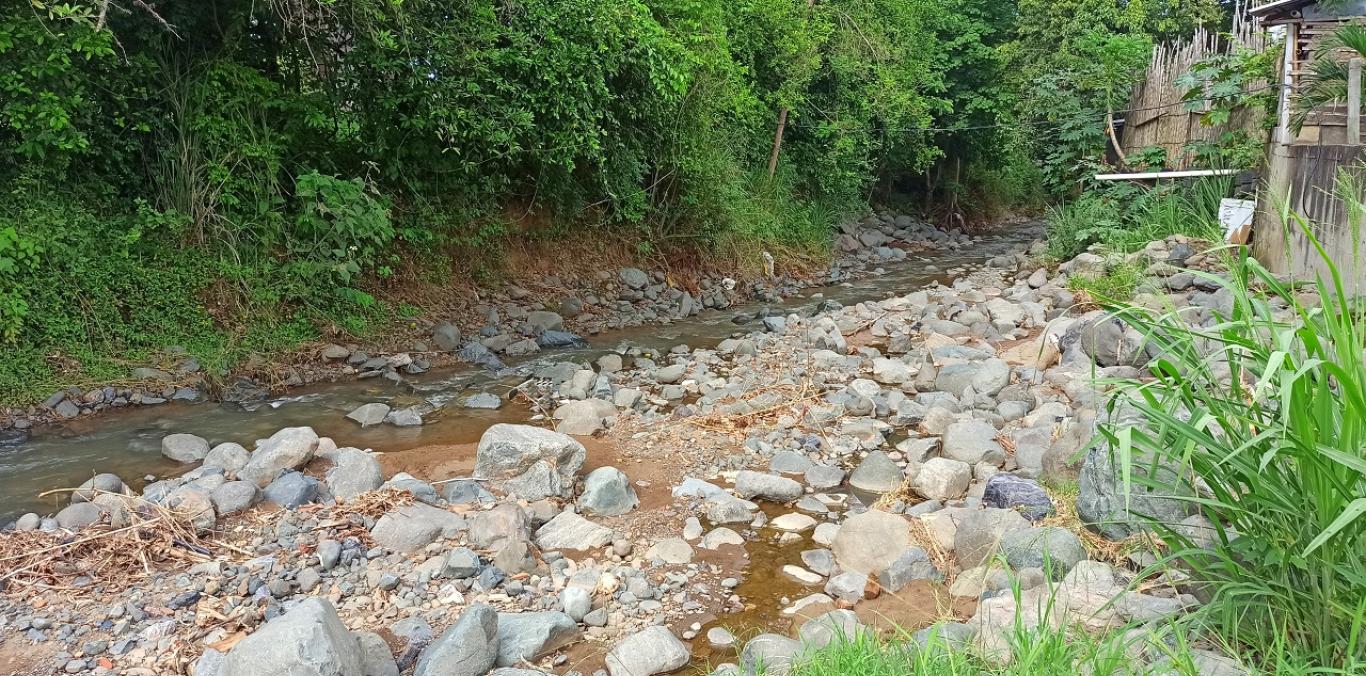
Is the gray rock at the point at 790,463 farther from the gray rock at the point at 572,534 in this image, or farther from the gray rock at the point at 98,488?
the gray rock at the point at 98,488

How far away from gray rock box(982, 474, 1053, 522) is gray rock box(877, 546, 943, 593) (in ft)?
1.76

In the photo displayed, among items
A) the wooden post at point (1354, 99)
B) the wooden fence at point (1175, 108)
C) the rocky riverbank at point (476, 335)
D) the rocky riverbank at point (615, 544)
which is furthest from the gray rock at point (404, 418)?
the wooden fence at point (1175, 108)

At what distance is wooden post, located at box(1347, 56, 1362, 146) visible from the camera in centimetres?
649

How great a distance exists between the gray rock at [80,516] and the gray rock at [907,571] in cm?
353

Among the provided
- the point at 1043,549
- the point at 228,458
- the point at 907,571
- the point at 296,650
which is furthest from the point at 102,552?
the point at 1043,549

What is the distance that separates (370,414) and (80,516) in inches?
86.7

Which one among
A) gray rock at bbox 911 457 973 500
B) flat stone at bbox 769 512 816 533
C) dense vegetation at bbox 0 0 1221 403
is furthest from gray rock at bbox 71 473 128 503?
gray rock at bbox 911 457 973 500

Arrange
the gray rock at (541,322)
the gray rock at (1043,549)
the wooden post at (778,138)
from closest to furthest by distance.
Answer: the gray rock at (1043,549), the gray rock at (541,322), the wooden post at (778,138)

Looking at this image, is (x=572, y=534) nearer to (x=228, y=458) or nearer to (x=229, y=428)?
(x=228, y=458)

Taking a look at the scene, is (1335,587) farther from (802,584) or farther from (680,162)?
(680,162)

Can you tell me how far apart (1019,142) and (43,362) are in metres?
12.0

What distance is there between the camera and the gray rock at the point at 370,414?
6.12 m

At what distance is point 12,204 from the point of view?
6.23 metres

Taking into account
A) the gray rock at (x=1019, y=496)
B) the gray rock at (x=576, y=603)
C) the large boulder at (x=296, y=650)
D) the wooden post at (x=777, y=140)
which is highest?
the wooden post at (x=777, y=140)
